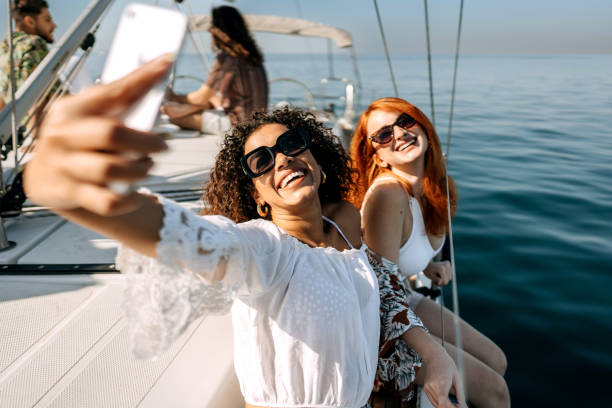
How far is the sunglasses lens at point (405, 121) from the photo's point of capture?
1.79 meters

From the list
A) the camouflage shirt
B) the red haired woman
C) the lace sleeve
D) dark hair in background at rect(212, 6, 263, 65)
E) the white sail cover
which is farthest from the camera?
the white sail cover

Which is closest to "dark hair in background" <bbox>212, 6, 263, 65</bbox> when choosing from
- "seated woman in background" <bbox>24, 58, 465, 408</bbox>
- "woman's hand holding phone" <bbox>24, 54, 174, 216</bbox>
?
"seated woman in background" <bbox>24, 58, 465, 408</bbox>

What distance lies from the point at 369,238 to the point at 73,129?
1287 millimetres

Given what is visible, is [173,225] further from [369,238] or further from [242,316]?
[369,238]

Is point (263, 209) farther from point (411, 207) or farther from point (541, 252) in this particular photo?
point (541, 252)

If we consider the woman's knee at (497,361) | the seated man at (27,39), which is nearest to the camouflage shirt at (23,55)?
the seated man at (27,39)

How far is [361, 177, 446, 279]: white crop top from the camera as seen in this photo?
1748 millimetres

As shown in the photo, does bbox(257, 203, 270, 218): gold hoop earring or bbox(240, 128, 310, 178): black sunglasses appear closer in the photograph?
bbox(240, 128, 310, 178): black sunglasses

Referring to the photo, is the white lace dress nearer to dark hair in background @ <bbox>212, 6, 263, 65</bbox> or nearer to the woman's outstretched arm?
the woman's outstretched arm

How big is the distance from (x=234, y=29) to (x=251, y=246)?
2715mm

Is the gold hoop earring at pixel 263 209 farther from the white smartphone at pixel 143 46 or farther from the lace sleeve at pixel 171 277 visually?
the white smartphone at pixel 143 46

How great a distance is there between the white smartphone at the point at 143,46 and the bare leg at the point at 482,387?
Answer: 154 cm

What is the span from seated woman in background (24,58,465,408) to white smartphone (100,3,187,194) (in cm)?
2

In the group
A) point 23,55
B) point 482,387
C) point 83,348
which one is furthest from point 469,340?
point 23,55
